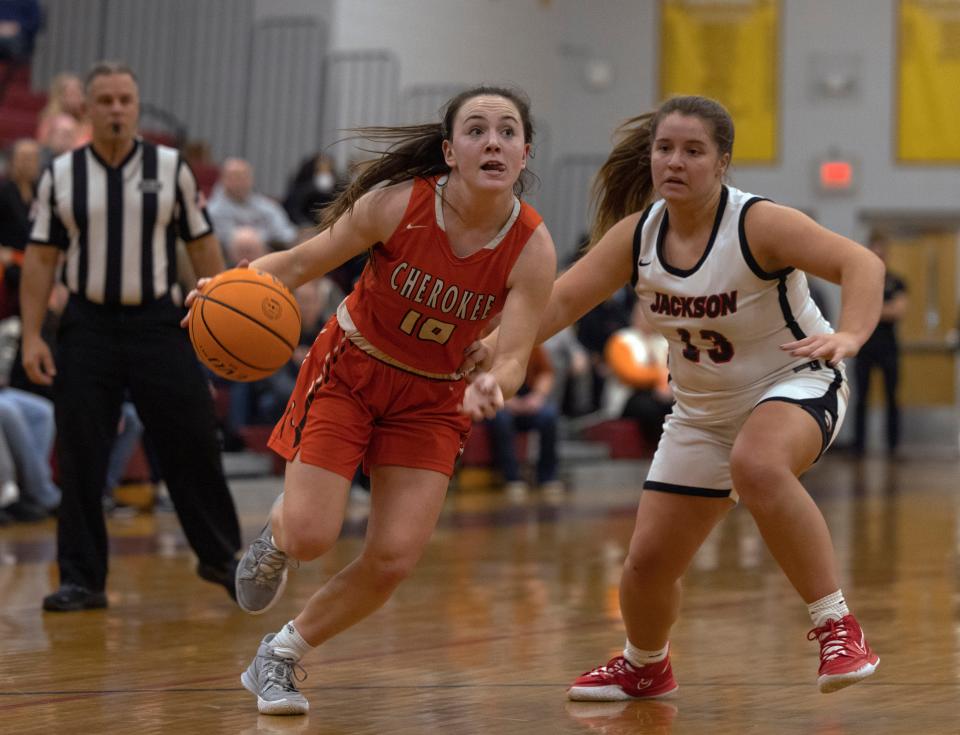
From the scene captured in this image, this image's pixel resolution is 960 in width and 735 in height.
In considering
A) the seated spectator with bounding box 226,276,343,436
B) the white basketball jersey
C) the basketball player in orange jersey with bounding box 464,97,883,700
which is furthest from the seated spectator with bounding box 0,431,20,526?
the white basketball jersey

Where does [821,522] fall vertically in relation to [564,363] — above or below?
below

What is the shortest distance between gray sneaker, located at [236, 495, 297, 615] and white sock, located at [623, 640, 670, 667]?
95 cm

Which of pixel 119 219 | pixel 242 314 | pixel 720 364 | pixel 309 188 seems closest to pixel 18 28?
pixel 309 188

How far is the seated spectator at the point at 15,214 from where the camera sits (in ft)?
29.4

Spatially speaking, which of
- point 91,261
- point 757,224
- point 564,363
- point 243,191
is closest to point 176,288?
point 91,261

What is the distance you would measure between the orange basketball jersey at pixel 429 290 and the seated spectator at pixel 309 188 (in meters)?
8.27

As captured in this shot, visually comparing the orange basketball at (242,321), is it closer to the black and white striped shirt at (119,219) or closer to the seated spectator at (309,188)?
the black and white striped shirt at (119,219)

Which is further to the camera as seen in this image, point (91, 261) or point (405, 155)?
point (91, 261)

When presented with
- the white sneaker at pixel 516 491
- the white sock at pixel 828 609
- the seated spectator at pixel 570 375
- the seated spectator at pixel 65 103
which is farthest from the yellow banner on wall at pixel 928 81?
the white sock at pixel 828 609

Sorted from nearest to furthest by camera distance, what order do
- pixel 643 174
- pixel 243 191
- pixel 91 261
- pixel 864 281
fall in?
pixel 864 281, pixel 643 174, pixel 91 261, pixel 243 191

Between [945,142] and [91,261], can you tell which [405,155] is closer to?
[91,261]

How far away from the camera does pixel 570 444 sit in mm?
13219

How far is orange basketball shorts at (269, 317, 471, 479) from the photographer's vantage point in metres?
3.91

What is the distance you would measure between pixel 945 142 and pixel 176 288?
14.4 m
